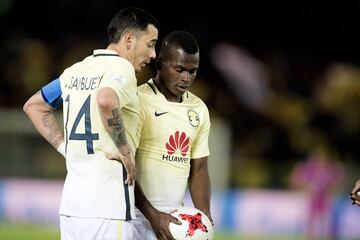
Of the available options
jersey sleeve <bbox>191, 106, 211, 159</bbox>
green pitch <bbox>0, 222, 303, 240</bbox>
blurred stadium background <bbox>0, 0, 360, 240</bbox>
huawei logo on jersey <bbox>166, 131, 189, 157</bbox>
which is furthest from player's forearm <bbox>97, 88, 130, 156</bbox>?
blurred stadium background <bbox>0, 0, 360, 240</bbox>

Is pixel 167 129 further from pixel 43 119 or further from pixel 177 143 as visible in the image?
pixel 43 119

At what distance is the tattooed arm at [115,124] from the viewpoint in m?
5.21

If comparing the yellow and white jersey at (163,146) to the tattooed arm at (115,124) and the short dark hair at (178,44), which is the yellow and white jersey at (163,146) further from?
the tattooed arm at (115,124)

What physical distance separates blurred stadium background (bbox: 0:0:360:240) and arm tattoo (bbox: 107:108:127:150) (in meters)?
7.76

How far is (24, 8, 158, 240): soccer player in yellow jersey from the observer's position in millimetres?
5348

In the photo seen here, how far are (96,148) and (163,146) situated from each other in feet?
2.35

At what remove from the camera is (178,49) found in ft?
19.6

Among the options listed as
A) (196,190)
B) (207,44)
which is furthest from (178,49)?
(207,44)

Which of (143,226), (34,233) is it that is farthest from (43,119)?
(34,233)

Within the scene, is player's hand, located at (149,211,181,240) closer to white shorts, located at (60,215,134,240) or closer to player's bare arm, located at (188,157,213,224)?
white shorts, located at (60,215,134,240)

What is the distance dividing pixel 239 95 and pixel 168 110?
12.1 metres

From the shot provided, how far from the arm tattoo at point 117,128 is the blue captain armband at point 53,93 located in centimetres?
66

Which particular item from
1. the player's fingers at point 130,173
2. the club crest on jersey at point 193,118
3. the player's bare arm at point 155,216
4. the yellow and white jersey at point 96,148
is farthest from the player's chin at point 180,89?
the player's fingers at point 130,173

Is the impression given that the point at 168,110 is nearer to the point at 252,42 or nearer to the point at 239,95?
the point at 239,95
